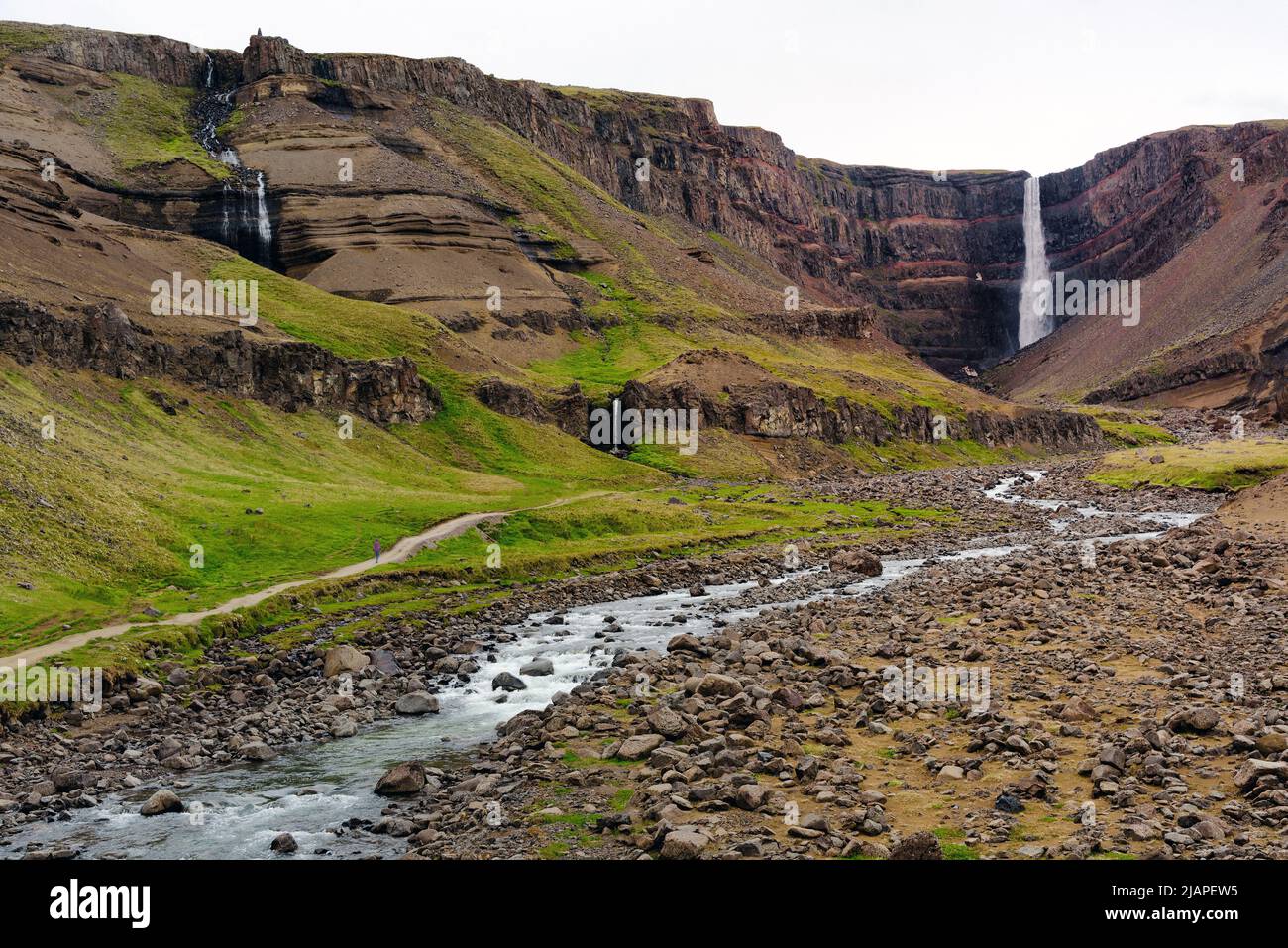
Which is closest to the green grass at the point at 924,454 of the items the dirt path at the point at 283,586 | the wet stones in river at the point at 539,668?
the dirt path at the point at 283,586

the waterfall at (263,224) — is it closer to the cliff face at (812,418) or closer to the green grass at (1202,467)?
the cliff face at (812,418)

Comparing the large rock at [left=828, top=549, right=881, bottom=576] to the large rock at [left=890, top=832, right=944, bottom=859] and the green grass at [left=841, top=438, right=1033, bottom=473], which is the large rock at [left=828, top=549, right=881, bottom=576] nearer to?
the large rock at [left=890, top=832, right=944, bottom=859]

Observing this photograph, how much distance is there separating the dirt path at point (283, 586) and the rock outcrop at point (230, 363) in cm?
3139

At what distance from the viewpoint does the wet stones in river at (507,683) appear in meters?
40.8

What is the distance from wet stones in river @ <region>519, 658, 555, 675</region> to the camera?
4334 centimetres

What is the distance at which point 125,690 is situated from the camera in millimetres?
40156

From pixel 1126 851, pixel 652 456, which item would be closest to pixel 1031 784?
pixel 1126 851

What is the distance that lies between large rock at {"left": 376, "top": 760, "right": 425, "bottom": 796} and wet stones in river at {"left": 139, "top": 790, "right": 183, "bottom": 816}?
219 inches

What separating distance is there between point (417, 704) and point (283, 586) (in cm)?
2294

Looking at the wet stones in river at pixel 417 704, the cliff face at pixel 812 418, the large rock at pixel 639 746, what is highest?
the cliff face at pixel 812 418

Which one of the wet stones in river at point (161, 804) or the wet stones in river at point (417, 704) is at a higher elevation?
the wet stones in river at point (417, 704)

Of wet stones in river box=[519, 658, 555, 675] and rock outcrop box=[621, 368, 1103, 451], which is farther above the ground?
rock outcrop box=[621, 368, 1103, 451]

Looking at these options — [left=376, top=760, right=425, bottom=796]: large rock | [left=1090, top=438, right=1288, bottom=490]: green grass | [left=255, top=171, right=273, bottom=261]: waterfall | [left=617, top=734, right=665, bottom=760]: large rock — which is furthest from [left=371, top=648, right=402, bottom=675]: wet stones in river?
[left=255, top=171, right=273, bottom=261]: waterfall
